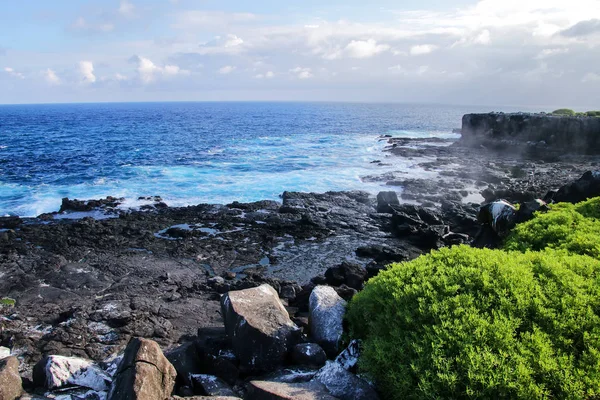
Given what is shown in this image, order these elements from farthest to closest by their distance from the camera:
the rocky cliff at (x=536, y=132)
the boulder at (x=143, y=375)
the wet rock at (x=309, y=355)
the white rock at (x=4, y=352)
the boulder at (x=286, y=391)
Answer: the rocky cliff at (x=536, y=132)
the white rock at (x=4, y=352)
the wet rock at (x=309, y=355)
the boulder at (x=143, y=375)
the boulder at (x=286, y=391)

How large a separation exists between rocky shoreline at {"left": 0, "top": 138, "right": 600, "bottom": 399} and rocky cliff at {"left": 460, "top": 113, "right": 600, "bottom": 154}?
20849mm

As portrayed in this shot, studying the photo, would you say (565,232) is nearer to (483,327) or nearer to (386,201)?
(483,327)

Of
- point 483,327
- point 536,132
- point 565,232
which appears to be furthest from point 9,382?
point 536,132

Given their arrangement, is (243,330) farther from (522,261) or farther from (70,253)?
(70,253)

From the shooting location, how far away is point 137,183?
35938 millimetres

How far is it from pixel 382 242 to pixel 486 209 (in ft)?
23.9

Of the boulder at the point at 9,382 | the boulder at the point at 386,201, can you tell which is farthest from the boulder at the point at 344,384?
the boulder at the point at 386,201

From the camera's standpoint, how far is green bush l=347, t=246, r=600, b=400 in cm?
544

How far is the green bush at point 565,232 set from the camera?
29.7ft

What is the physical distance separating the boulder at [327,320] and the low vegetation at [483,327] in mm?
401

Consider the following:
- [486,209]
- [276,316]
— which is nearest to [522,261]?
[276,316]

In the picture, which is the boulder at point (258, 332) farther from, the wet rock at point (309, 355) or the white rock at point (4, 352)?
the white rock at point (4, 352)

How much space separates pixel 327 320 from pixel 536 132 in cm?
5824

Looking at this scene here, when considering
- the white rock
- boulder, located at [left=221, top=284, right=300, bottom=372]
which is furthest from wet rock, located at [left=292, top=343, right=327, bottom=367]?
the white rock
